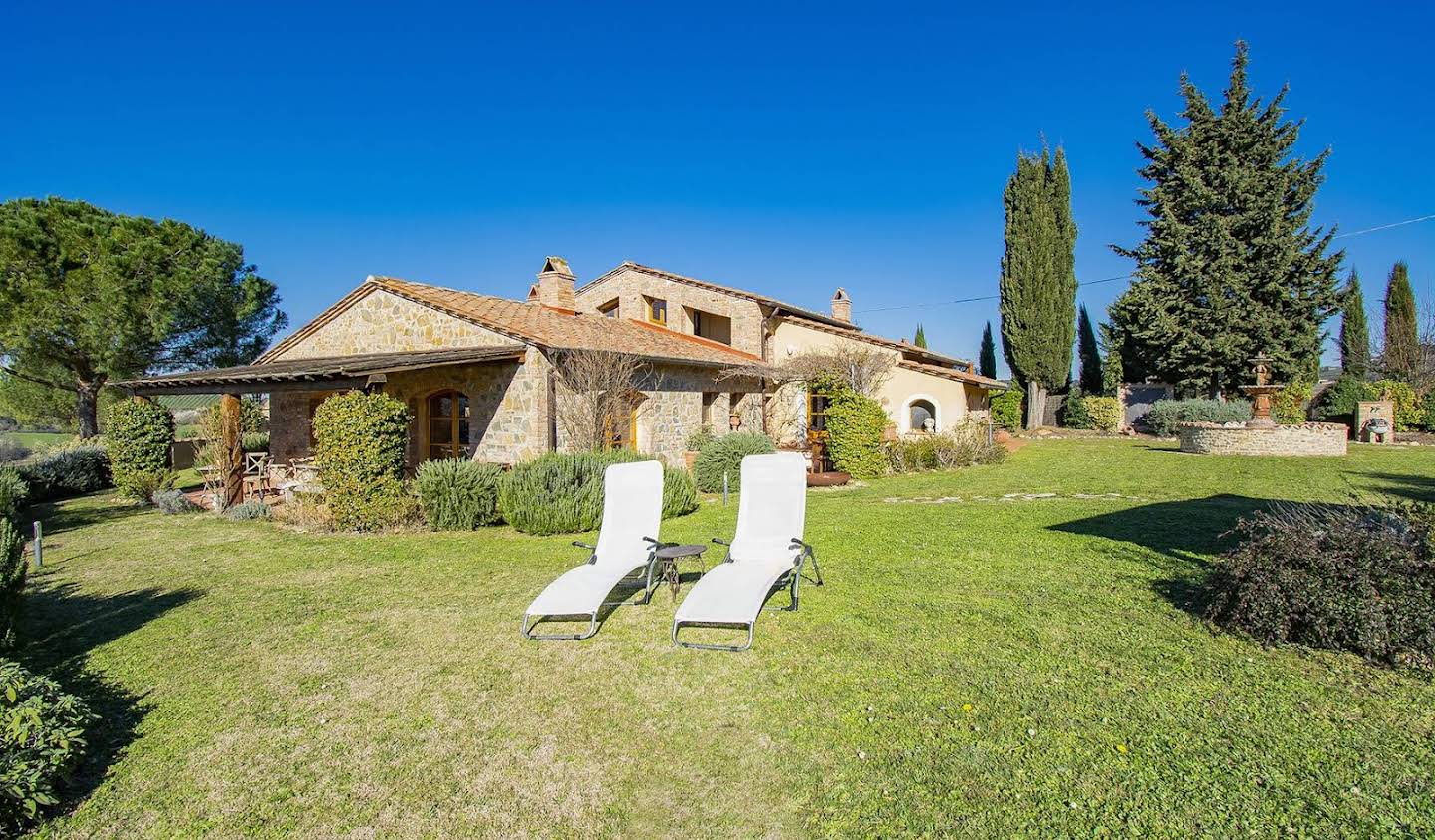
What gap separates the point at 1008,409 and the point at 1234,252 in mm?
9636

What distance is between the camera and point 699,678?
4.49 metres

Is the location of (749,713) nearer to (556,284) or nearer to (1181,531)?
(1181,531)

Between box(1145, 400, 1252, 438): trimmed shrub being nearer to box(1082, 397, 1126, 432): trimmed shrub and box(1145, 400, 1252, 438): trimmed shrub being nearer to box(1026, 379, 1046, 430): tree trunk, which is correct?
box(1082, 397, 1126, 432): trimmed shrub

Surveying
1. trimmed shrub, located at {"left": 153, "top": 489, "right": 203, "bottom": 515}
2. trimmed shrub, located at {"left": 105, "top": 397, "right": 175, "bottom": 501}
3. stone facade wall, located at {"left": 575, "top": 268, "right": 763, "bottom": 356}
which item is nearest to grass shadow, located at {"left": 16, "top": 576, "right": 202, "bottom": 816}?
trimmed shrub, located at {"left": 153, "top": 489, "right": 203, "bottom": 515}

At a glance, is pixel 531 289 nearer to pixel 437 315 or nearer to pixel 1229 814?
pixel 437 315

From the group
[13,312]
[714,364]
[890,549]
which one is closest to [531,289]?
[714,364]

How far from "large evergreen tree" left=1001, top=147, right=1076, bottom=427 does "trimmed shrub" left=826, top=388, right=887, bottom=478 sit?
16535 mm

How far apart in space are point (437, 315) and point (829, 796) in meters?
13.0

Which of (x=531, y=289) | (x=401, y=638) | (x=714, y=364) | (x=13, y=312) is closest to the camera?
(x=401, y=638)

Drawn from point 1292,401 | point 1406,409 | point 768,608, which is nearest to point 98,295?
point 768,608

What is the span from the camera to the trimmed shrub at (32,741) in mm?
3023

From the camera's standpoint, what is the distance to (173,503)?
41.1 feet

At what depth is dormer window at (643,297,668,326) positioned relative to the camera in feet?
67.2

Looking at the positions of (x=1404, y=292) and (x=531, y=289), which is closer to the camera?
(x=531, y=289)
